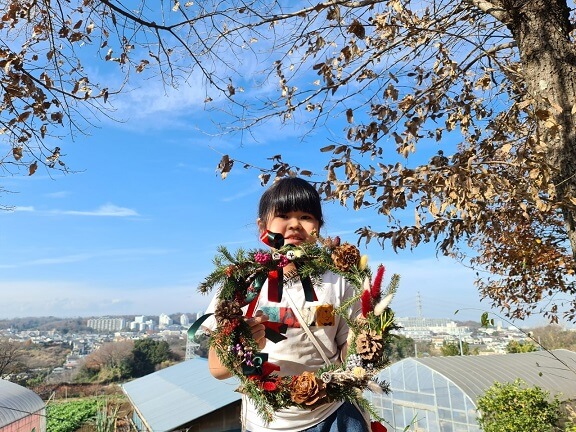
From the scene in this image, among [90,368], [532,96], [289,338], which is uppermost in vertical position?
[532,96]

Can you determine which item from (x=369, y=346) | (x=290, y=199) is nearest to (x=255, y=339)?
(x=369, y=346)

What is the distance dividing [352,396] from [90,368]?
98.7 ft

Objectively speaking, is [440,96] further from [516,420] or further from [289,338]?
[516,420]

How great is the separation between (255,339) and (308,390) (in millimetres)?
245

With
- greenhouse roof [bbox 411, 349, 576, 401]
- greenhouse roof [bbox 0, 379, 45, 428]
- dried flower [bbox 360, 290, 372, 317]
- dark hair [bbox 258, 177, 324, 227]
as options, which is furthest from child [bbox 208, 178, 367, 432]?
greenhouse roof [bbox 411, 349, 576, 401]

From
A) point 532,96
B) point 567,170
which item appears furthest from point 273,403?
point 532,96

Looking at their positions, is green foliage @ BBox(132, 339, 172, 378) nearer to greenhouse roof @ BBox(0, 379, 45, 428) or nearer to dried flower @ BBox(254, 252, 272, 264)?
greenhouse roof @ BBox(0, 379, 45, 428)

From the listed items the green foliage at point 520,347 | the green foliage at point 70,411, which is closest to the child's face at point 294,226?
the green foliage at point 520,347

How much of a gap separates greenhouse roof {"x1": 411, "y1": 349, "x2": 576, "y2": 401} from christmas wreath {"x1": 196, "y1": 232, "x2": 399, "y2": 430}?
766 cm

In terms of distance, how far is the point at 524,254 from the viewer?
16.6 feet

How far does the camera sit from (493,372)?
380 inches

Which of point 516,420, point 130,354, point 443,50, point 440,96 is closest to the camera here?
point 440,96

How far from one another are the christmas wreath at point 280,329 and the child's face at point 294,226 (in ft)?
0.27

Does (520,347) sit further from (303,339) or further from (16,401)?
(303,339)
